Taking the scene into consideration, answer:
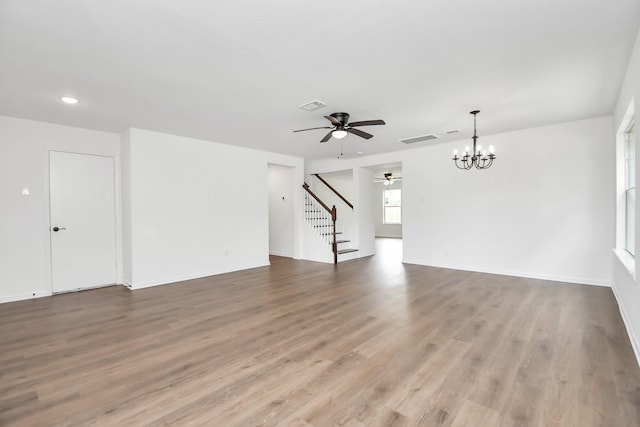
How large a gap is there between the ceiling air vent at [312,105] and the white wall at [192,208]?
284 centimetres

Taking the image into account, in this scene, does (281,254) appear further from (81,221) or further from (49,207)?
(49,207)

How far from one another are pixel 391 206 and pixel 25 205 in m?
11.7

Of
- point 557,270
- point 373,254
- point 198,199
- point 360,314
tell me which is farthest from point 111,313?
point 557,270

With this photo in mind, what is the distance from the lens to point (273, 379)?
231cm

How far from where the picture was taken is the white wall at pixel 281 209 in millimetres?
8266

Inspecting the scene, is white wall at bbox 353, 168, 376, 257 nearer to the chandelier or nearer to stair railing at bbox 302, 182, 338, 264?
stair railing at bbox 302, 182, 338, 264

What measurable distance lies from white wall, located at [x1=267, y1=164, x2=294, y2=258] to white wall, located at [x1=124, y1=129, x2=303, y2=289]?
1.17 meters

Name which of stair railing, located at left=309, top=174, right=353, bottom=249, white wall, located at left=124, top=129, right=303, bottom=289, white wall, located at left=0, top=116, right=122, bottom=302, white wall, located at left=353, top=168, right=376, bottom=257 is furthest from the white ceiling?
stair railing, located at left=309, top=174, right=353, bottom=249

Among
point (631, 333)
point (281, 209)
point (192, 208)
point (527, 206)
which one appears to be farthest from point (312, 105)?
point (281, 209)

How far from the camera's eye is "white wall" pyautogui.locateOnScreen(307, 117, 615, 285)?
4.88 meters

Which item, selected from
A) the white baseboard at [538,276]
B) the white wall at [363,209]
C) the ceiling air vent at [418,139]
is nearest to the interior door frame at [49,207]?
the white wall at [363,209]

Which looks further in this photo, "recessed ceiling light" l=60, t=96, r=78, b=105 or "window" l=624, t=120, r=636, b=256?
"window" l=624, t=120, r=636, b=256

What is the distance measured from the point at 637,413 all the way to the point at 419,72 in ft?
10.2

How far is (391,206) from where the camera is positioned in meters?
13.5
